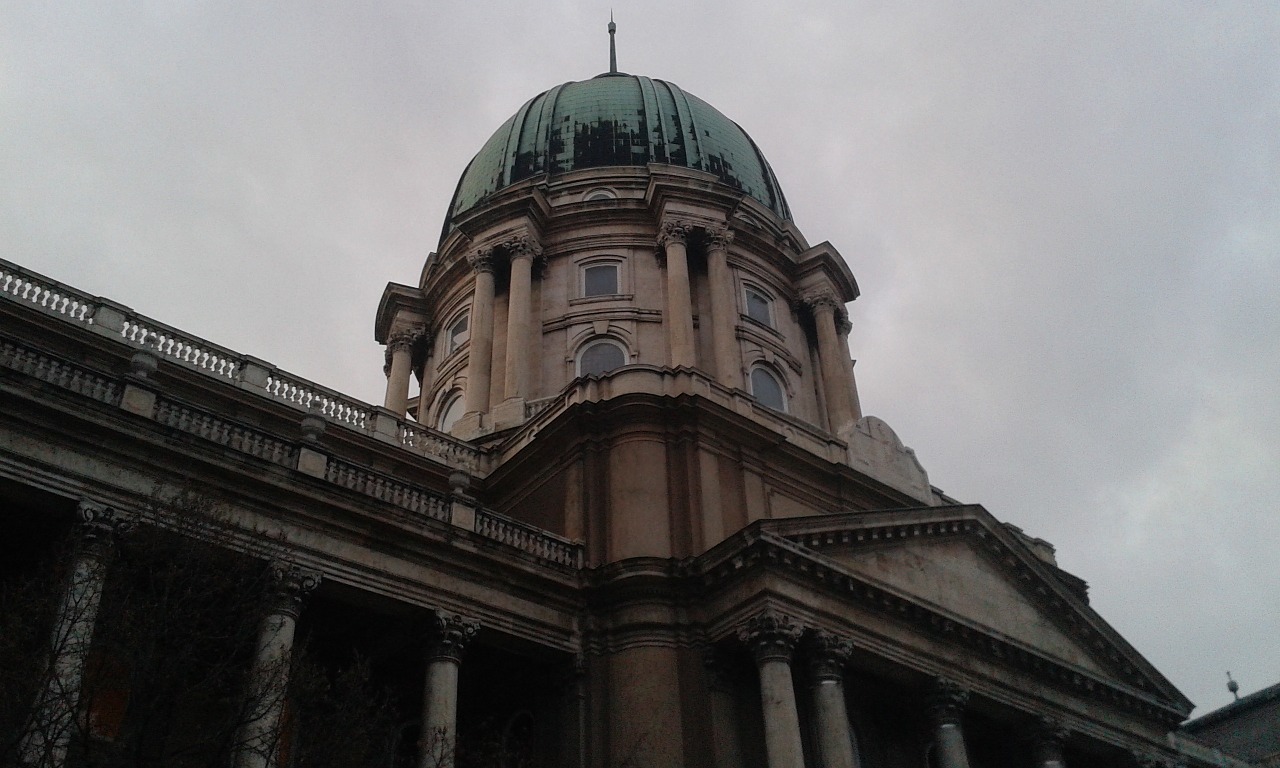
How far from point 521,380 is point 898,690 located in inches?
648

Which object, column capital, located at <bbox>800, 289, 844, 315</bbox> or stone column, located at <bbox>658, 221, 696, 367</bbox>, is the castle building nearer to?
stone column, located at <bbox>658, 221, 696, 367</bbox>

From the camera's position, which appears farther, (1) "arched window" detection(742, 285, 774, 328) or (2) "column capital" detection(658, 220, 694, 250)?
(1) "arched window" detection(742, 285, 774, 328)

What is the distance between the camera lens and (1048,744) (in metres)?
25.8

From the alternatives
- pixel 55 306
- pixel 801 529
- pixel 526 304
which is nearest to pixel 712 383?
pixel 801 529

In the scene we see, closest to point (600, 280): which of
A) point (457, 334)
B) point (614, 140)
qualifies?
point (457, 334)

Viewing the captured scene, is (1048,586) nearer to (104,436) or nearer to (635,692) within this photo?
(635,692)

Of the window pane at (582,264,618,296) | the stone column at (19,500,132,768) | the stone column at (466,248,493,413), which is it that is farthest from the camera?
the window pane at (582,264,618,296)

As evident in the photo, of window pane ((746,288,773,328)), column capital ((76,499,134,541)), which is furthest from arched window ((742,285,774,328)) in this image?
column capital ((76,499,134,541))

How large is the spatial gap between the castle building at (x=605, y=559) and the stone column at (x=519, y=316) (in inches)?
8.2

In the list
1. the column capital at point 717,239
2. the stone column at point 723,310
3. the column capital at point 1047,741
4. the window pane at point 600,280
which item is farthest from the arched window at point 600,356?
the column capital at point 1047,741

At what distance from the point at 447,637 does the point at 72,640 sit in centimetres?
688

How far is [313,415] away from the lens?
2280 cm

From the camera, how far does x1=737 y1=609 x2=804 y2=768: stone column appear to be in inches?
797

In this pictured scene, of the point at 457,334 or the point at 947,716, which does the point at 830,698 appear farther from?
the point at 457,334
